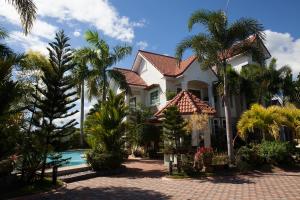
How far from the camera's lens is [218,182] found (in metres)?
11.5

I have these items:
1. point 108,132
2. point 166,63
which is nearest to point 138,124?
point 108,132

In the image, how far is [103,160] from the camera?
47.1 feet

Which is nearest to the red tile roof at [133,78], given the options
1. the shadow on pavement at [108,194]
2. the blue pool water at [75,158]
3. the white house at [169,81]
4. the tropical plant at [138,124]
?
the white house at [169,81]

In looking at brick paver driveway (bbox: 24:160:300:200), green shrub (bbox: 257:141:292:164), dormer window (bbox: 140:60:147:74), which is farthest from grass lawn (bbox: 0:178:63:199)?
dormer window (bbox: 140:60:147:74)

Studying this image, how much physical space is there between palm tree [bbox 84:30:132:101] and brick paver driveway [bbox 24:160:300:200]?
373 inches

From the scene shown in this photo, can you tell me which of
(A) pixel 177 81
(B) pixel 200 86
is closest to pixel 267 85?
(B) pixel 200 86

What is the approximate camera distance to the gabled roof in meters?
25.0

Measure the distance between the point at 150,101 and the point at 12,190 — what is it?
57.3 feet

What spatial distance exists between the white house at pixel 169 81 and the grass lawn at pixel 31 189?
43.0ft

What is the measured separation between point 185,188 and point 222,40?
344 inches

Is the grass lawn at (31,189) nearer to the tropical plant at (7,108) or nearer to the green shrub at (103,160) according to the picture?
the tropical plant at (7,108)

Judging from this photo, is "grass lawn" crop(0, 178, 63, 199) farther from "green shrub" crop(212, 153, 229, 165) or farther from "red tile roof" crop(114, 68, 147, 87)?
"red tile roof" crop(114, 68, 147, 87)

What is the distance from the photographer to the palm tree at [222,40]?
15141mm

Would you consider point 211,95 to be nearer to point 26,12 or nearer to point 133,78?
point 133,78
